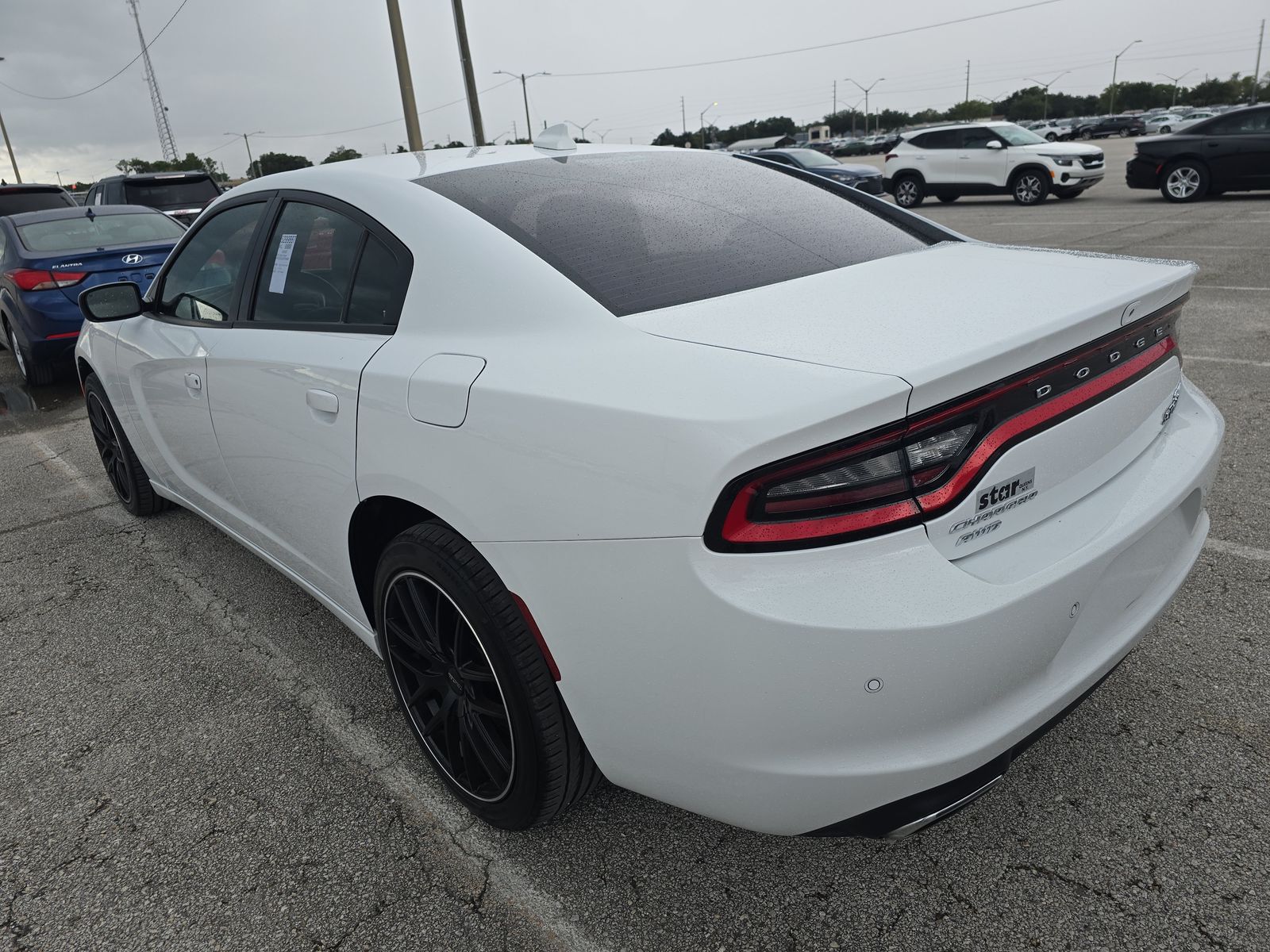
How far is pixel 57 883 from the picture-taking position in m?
2.12

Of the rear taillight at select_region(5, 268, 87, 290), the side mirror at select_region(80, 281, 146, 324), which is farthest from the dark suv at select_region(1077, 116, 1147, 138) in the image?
the side mirror at select_region(80, 281, 146, 324)

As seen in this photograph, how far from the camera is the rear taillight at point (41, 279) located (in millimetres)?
7277

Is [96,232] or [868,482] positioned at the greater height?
[96,232]

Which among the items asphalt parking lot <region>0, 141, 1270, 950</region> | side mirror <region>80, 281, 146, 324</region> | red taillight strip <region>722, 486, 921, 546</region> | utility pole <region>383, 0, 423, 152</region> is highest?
utility pole <region>383, 0, 423, 152</region>

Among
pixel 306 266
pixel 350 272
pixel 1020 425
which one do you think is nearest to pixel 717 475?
pixel 1020 425

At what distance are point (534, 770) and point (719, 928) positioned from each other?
503mm

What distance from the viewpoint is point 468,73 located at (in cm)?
1889

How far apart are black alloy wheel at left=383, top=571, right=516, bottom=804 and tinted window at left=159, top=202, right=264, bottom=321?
53.7 inches

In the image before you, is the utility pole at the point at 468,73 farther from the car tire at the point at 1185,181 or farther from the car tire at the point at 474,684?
the car tire at the point at 474,684

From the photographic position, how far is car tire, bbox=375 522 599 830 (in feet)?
6.01

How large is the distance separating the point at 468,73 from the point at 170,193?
8381 mm

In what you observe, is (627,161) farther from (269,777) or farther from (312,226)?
(269,777)

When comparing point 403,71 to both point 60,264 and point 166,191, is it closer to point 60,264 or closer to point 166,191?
point 166,191

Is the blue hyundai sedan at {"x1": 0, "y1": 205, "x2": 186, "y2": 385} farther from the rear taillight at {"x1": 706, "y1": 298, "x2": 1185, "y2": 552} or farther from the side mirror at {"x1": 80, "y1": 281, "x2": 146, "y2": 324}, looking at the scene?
the rear taillight at {"x1": 706, "y1": 298, "x2": 1185, "y2": 552}
